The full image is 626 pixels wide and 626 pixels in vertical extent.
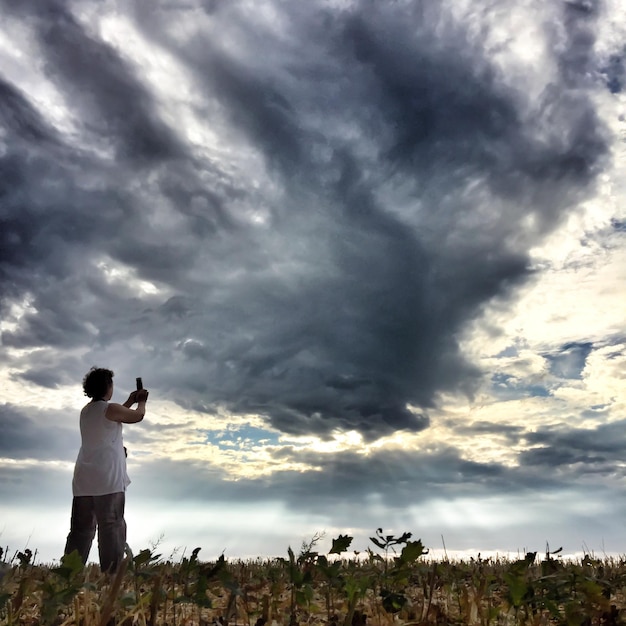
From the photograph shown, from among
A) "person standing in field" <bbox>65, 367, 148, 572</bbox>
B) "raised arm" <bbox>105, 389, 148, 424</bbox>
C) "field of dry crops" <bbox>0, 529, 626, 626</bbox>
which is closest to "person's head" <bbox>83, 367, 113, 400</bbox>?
"person standing in field" <bbox>65, 367, 148, 572</bbox>

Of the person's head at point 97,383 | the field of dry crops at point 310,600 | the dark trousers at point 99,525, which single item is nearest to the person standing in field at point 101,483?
the dark trousers at point 99,525

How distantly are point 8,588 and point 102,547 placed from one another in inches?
132

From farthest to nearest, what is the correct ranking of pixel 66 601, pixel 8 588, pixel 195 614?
pixel 8 588, pixel 195 614, pixel 66 601

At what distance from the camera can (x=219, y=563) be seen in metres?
4.67

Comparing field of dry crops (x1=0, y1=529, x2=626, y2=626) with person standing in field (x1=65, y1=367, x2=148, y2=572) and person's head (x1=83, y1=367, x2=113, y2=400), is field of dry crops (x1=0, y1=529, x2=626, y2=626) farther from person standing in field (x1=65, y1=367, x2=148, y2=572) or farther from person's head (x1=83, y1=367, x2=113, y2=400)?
person's head (x1=83, y1=367, x2=113, y2=400)

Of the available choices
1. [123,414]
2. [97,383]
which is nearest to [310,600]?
[123,414]

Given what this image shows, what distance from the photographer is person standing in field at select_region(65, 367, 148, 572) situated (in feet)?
33.3

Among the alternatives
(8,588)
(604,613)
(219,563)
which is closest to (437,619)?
(604,613)

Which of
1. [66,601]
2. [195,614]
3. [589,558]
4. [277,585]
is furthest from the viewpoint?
[589,558]

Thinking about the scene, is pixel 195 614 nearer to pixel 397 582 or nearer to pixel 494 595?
pixel 397 582

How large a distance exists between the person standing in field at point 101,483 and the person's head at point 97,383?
18 cm

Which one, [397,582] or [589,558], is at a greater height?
[589,558]

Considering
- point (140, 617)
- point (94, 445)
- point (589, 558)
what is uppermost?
point (94, 445)

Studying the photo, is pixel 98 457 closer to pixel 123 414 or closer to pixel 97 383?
pixel 123 414
